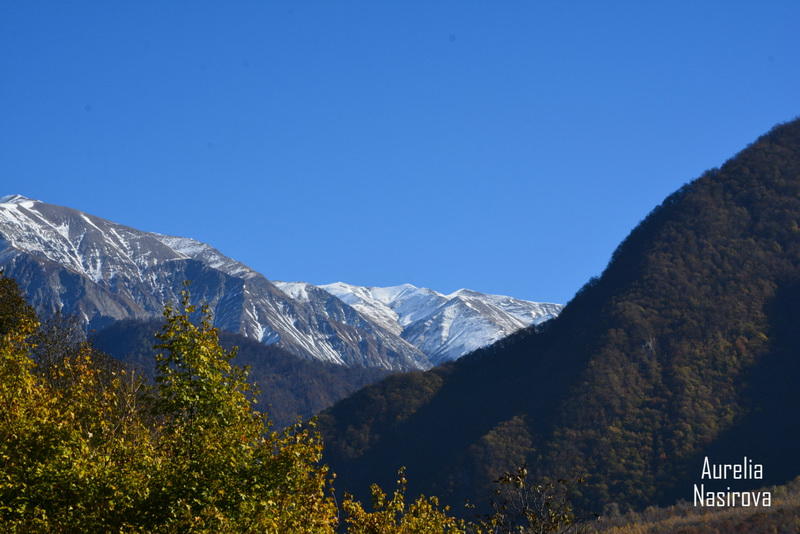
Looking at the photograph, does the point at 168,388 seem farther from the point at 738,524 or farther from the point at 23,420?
the point at 738,524

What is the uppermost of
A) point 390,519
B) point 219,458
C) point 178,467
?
point 219,458

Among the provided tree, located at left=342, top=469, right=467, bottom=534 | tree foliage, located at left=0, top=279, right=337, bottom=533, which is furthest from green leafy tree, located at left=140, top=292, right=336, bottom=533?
tree, located at left=342, top=469, right=467, bottom=534

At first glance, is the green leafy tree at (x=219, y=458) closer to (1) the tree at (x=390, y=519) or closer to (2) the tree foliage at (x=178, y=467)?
(2) the tree foliage at (x=178, y=467)

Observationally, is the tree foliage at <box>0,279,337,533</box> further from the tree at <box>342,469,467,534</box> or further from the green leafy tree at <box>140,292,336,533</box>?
the tree at <box>342,469,467,534</box>

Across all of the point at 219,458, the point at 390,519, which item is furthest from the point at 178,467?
the point at 390,519

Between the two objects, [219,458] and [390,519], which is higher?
[219,458]

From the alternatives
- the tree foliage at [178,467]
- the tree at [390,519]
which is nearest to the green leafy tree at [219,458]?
the tree foliage at [178,467]

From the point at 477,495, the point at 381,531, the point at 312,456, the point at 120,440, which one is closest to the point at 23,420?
the point at 120,440

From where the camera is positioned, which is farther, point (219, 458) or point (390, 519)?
point (390, 519)

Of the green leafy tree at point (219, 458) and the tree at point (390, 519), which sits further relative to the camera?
the tree at point (390, 519)

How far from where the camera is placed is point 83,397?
39.2 m

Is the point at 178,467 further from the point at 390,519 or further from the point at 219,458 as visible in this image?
the point at 390,519

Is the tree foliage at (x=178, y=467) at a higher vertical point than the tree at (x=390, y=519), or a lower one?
higher

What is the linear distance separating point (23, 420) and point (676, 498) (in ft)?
566
